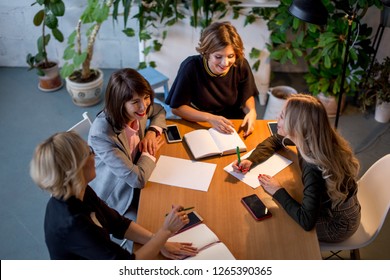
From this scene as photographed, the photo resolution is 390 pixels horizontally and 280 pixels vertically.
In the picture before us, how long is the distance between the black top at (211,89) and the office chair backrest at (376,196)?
34.0 inches

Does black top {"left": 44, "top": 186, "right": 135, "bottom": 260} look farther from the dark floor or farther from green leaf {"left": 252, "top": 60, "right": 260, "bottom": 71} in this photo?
green leaf {"left": 252, "top": 60, "right": 260, "bottom": 71}

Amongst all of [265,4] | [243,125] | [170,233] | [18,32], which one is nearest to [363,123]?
[265,4]

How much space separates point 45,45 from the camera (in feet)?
11.8

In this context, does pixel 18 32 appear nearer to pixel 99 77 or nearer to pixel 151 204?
pixel 99 77

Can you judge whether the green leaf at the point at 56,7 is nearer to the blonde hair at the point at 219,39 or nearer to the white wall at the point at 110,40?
the white wall at the point at 110,40

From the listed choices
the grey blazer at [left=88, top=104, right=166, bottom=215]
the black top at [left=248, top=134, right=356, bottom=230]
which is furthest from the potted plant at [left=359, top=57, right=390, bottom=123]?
the grey blazer at [left=88, top=104, right=166, bottom=215]

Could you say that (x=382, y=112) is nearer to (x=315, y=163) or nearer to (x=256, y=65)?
(x=256, y=65)

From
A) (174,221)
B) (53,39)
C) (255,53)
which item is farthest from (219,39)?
(53,39)

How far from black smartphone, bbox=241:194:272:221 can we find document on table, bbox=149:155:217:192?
196 millimetres

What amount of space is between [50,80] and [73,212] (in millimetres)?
2745

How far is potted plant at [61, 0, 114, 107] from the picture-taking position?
123 inches

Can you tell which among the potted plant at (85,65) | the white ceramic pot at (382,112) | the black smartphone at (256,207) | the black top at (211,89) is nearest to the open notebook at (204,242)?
the black smartphone at (256,207)

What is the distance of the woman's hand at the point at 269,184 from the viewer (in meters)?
1.77

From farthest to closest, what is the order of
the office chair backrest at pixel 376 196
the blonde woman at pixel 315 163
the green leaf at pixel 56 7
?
the green leaf at pixel 56 7
the office chair backrest at pixel 376 196
the blonde woman at pixel 315 163
